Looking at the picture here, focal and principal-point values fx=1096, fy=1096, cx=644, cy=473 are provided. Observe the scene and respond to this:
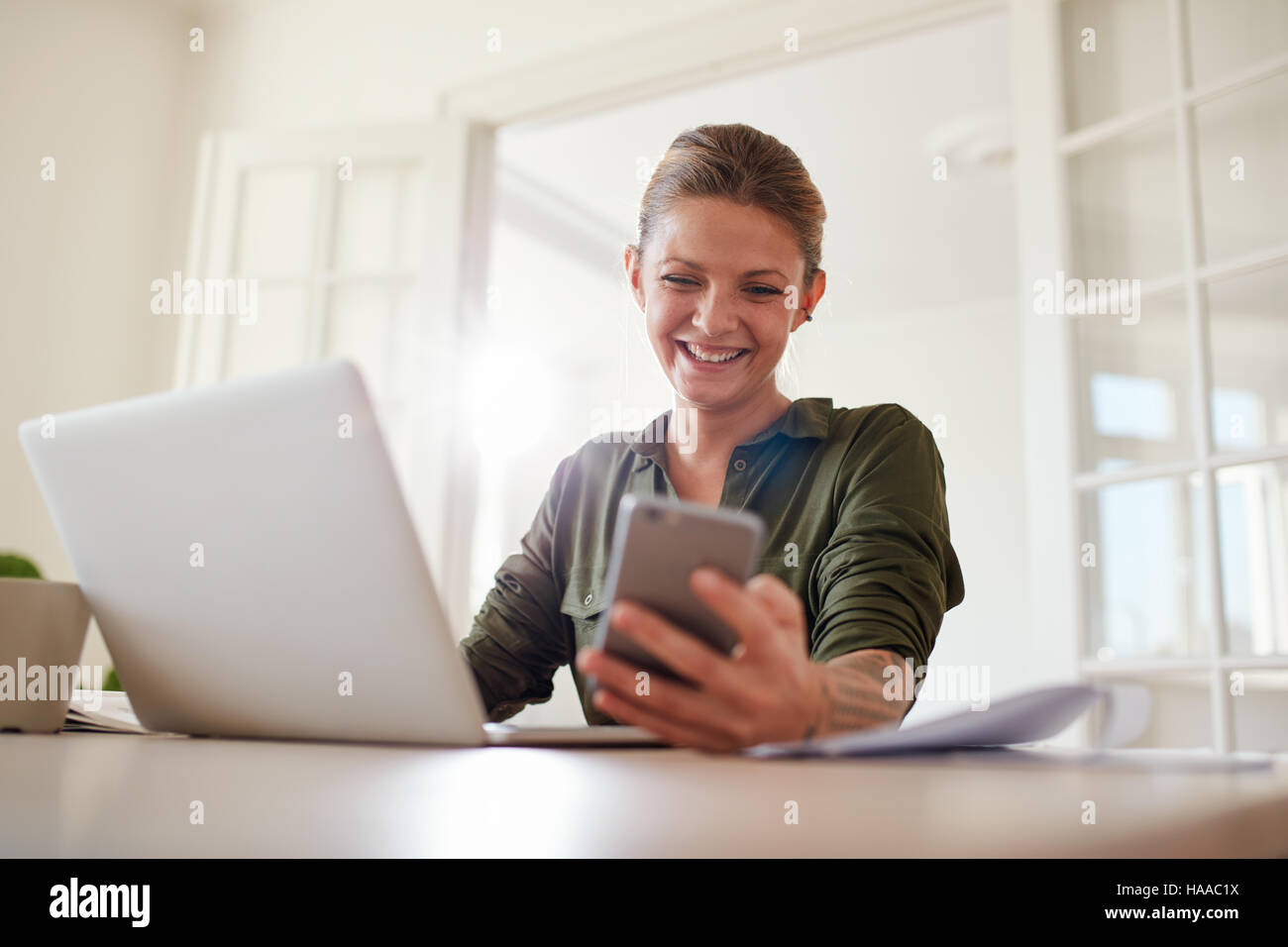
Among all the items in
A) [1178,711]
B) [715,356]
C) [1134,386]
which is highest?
[1134,386]

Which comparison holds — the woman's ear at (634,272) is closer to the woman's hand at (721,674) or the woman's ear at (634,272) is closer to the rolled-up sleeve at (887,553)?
the rolled-up sleeve at (887,553)

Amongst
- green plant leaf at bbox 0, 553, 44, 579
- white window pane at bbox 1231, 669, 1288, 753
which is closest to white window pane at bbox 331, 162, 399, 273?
green plant leaf at bbox 0, 553, 44, 579

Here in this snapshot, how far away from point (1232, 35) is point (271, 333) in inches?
98.9

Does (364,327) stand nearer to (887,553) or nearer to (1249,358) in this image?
(1249,358)

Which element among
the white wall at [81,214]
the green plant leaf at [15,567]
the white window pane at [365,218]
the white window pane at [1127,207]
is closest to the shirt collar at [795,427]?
the white window pane at [1127,207]

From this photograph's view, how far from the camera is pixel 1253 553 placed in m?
2.01

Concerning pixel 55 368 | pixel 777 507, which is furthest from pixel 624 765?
pixel 55 368

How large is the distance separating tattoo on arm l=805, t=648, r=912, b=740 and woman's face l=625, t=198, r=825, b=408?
2.05ft

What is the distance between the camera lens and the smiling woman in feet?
3.20

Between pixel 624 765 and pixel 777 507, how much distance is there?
30.9 inches

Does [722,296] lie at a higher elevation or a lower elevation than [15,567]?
higher

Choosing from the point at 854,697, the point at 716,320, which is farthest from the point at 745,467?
the point at 854,697
